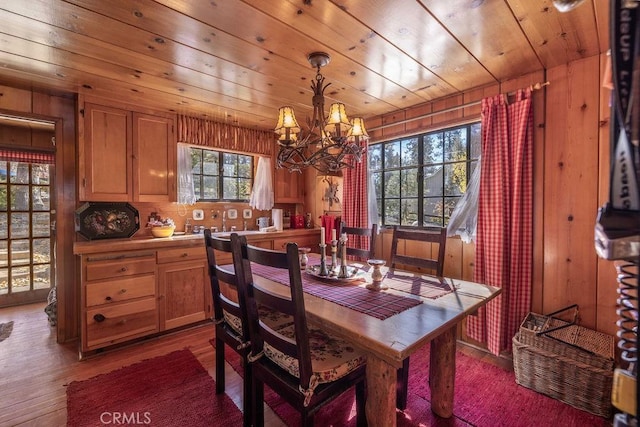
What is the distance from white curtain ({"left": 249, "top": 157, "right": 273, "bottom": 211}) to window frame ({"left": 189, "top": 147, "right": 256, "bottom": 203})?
0.14 m

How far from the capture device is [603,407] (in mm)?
1677

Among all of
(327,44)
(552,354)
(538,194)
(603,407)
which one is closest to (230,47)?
(327,44)

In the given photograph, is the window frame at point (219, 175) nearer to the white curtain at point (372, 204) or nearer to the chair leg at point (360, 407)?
the white curtain at point (372, 204)

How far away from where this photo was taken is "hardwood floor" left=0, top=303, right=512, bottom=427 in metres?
1.77

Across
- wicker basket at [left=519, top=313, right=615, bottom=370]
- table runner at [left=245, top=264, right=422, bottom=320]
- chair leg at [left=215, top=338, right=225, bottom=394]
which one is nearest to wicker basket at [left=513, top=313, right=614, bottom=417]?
wicker basket at [left=519, top=313, right=615, bottom=370]

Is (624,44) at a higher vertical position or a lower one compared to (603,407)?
higher

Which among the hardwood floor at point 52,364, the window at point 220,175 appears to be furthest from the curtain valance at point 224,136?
the hardwood floor at point 52,364

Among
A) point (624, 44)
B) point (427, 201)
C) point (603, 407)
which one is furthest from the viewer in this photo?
point (427, 201)

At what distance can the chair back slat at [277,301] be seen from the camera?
1.15 meters

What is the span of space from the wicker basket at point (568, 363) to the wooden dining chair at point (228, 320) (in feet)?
5.22

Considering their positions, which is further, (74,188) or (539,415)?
(74,188)

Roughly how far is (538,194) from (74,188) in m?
3.89

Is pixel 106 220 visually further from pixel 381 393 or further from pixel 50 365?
pixel 381 393

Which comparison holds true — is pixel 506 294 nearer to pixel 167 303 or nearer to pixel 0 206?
pixel 167 303
